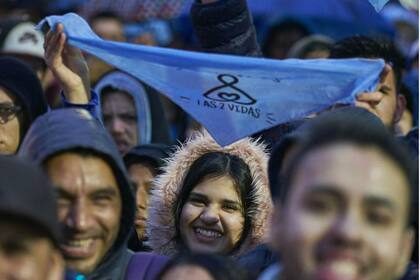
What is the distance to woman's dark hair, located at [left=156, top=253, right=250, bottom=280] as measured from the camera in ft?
14.2

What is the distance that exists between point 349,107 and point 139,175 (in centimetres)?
207

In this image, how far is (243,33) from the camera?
663 centimetres

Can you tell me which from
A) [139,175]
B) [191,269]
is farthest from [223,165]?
[191,269]

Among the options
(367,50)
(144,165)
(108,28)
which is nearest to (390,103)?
(367,50)

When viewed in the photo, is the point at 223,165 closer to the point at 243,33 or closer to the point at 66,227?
the point at 243,33

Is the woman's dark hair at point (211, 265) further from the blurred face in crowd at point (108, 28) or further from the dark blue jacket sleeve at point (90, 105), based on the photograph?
the blurred face in crowd at point (108, 28)

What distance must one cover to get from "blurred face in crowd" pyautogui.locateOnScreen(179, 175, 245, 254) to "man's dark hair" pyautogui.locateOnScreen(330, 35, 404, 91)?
4.41 feet

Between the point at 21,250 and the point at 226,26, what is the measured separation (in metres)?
2.84

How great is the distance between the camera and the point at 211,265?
171 inches

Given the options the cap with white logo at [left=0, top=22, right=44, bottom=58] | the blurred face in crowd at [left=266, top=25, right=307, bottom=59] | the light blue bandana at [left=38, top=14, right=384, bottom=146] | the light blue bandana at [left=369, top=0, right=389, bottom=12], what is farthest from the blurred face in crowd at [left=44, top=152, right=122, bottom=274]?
the blurred face in crowd at [left=266, top=25, right=307, bottom=59]

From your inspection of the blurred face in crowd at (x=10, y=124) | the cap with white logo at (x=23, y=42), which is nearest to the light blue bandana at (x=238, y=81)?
the blurred face in crowd at (x=10, y=124)

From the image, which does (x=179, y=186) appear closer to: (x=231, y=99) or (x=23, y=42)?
(x=231, y=99)

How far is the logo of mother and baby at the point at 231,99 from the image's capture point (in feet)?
18.5

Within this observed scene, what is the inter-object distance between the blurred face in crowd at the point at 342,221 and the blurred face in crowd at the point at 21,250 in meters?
0.71
